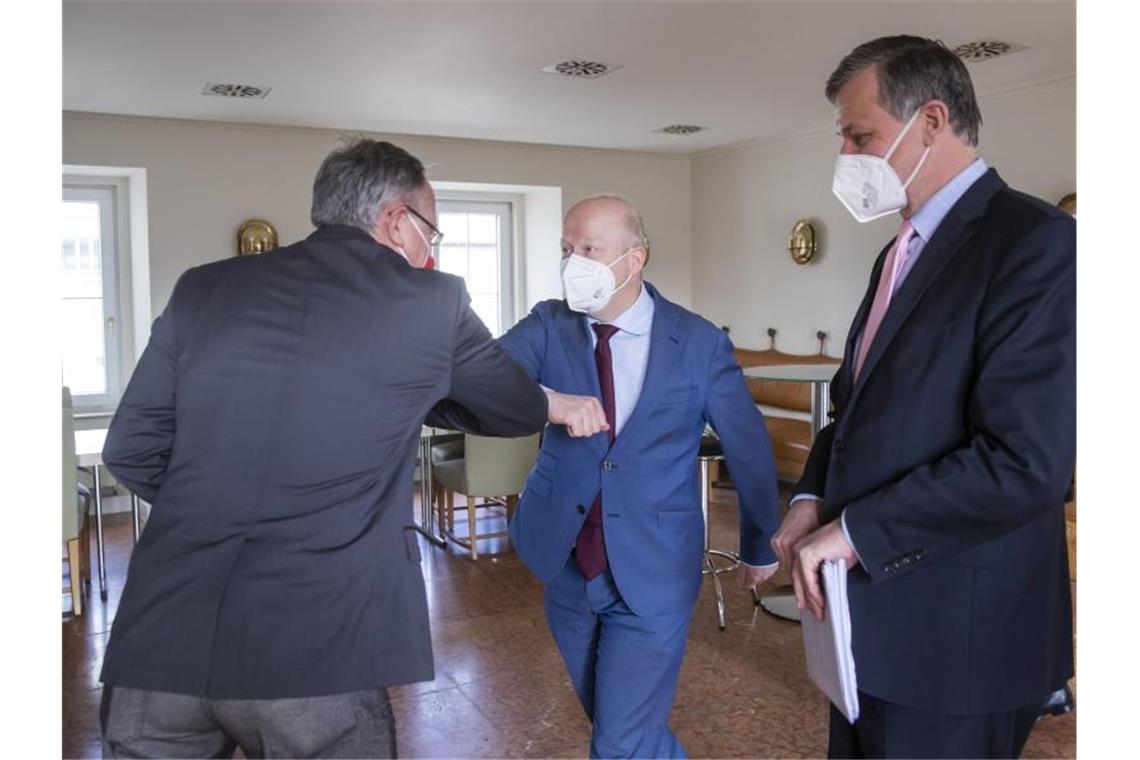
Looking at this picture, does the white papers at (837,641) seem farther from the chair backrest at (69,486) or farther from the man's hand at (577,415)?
the chair backrest at (69,486)

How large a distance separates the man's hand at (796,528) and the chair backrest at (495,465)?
3583 mm

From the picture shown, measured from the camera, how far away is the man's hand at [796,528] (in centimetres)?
149

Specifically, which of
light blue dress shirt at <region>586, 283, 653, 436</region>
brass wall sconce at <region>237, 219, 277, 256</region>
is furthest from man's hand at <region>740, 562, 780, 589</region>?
brass wall sconce at <region>237, 219, 277, 256</region>

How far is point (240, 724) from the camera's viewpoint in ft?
4.67

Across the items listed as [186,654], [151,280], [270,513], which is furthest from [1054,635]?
A: [151,280]

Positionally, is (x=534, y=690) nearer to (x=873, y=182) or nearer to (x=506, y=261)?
(x=873, y=182)

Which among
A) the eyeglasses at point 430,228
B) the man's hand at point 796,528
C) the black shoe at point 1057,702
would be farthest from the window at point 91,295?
the black shoe at point 1057,702

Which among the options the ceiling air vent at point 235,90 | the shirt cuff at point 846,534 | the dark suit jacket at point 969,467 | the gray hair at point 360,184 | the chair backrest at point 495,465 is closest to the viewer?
the dark suit jacket at point 969,467

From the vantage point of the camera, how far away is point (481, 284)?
8641 millimetres

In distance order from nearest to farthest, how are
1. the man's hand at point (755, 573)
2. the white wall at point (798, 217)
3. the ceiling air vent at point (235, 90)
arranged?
the man's hand at point (755, 573)
the ceiling air vent at point (235, 90)
the white wall at point (798, 217)

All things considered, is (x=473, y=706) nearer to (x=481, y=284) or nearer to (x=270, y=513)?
(x=270, y=513)

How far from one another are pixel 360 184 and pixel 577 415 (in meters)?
0.63

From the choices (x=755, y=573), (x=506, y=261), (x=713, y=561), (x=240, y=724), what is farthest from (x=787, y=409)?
(x=240, y=724)
